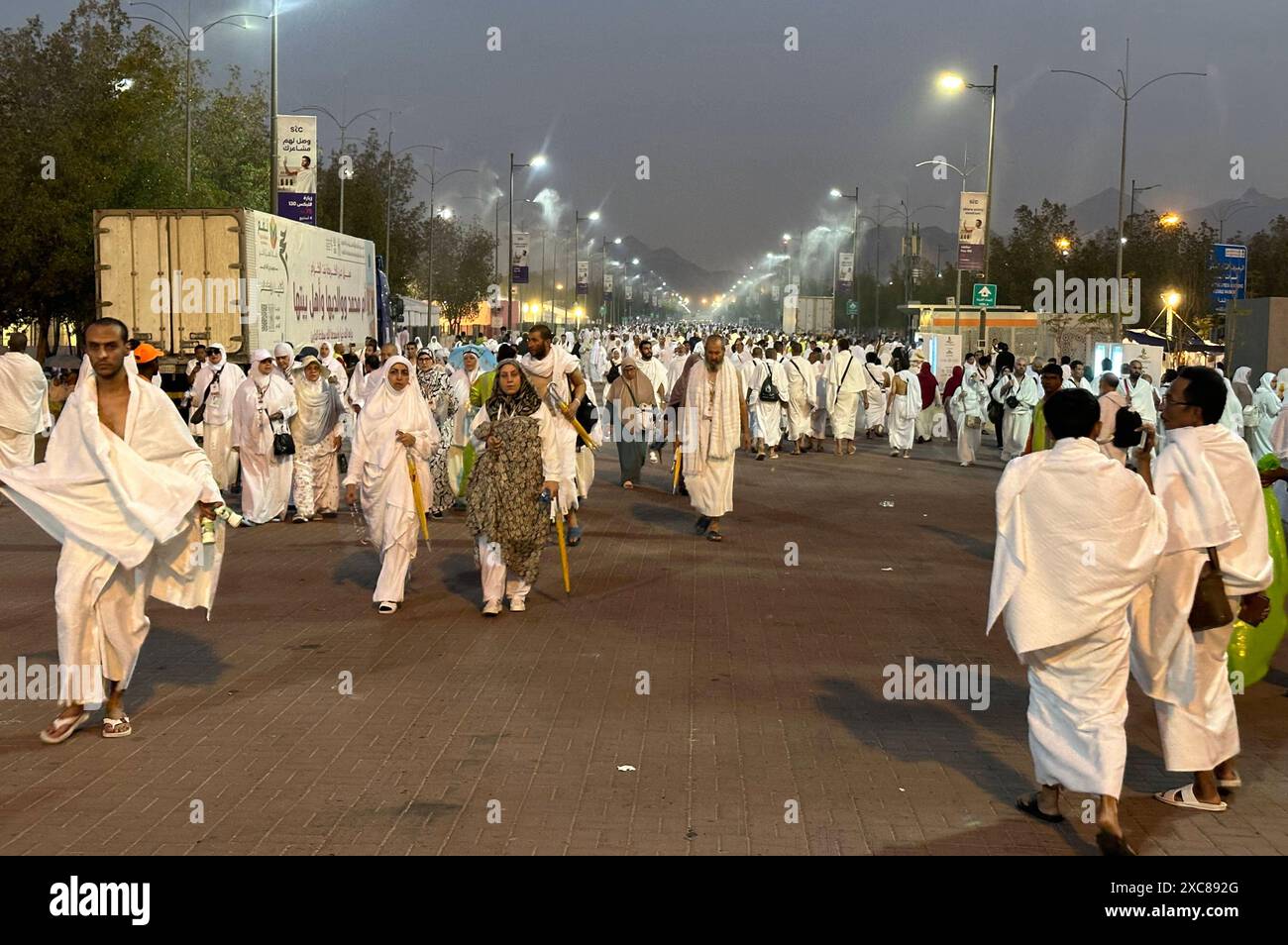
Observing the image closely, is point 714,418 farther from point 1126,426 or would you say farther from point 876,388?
point 876,388

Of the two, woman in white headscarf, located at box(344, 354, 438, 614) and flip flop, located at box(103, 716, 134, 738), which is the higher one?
woman in white headscarf, located at box(344, 354, 438, 614)

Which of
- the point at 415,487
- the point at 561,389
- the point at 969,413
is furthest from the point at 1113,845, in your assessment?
the point at 969,413

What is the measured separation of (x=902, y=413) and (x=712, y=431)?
1068 cm

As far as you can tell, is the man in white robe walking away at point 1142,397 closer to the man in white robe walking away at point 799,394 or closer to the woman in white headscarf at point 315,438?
the man in white robe walking away at point 799,394

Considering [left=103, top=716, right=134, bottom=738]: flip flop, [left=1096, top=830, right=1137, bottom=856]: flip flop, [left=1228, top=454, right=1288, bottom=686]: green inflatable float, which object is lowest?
[left=103, top=716, right=134, bottom=738]: flip flop

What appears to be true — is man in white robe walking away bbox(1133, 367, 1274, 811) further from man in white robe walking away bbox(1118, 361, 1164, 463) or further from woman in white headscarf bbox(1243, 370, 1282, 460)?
man in white robe walking away bbox(1118, 361, 1164, 463)

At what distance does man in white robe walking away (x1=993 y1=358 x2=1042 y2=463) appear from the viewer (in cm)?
2317

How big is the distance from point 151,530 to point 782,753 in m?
3.02

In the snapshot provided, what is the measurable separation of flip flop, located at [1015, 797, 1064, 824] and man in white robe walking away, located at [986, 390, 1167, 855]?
186mm

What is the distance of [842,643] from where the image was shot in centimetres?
937

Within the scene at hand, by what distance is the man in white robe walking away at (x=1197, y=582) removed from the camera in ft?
19.9

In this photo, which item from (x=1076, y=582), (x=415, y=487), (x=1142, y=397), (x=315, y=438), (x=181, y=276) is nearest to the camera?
(x=1076, y=582)

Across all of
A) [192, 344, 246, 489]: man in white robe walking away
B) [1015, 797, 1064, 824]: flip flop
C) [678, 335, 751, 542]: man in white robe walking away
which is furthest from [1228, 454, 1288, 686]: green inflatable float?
[192, 344, 246, 489]: man in white robe walking away

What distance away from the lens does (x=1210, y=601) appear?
19.6 feet
